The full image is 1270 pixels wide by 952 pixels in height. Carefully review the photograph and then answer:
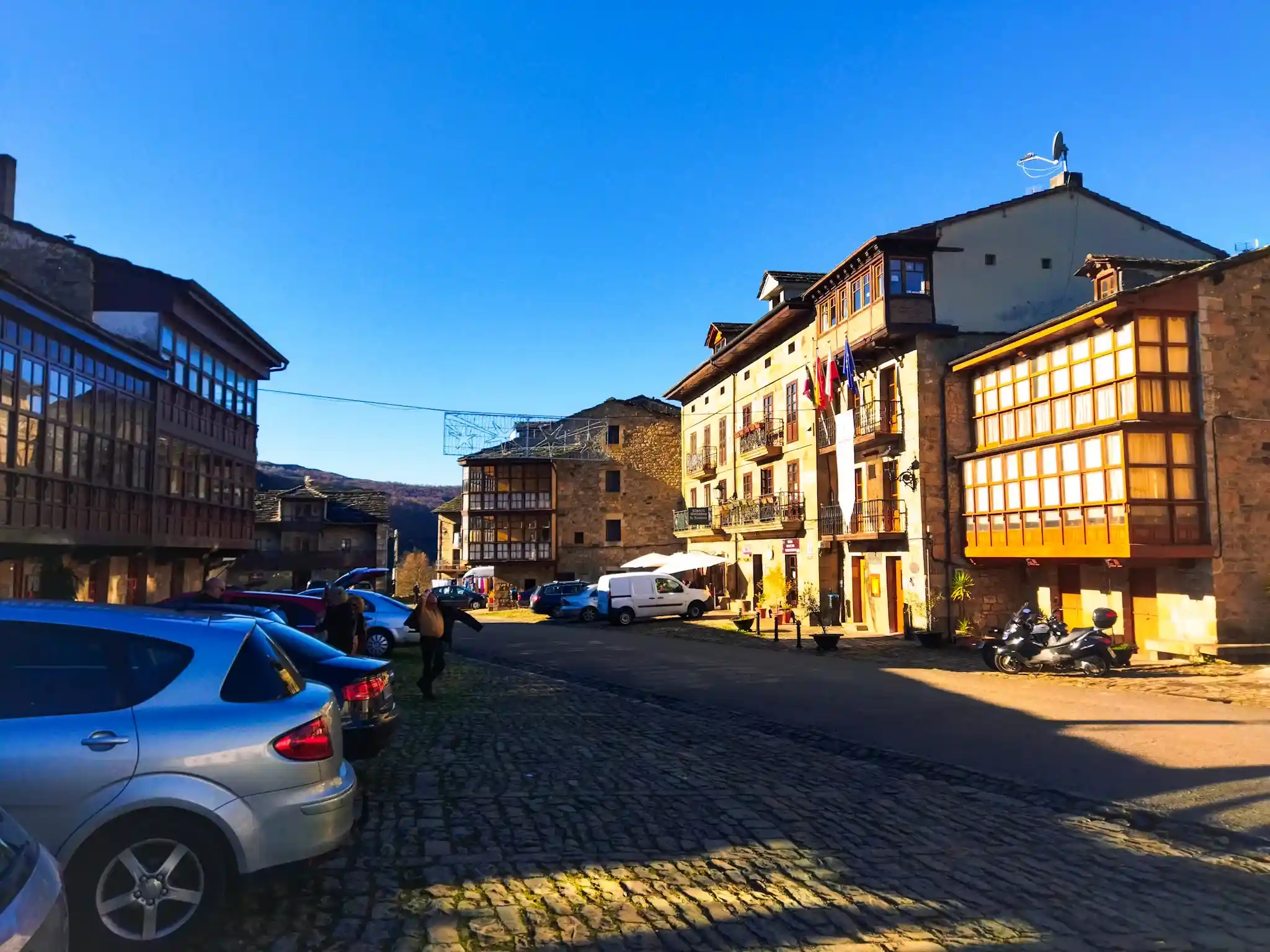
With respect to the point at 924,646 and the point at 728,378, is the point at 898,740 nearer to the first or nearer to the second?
the point at 924,646

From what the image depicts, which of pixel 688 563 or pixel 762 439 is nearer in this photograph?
pixel 762 439

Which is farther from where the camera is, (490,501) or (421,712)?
(490,501)

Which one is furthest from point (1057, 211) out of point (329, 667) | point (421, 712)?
point (329, 667)

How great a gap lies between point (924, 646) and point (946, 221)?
11.6 m

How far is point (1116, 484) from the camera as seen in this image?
19.0 metres

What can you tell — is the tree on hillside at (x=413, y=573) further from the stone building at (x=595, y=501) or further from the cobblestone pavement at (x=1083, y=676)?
the cobblestone pavement at (x=1083, y=676)

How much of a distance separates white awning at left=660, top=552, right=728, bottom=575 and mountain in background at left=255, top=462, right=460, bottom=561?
4541 centimetres

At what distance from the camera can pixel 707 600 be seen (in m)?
36.5

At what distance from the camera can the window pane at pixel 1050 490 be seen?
2116cm

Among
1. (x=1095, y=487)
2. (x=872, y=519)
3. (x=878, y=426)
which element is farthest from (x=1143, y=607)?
(x=878, y=426)

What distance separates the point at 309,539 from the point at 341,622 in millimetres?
47730

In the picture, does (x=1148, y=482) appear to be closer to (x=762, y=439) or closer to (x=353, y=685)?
(x=353, y=685)

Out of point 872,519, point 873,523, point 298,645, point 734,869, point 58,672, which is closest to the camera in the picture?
point 58,672

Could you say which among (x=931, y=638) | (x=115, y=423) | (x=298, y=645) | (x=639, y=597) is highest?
(x=115, y=423)
